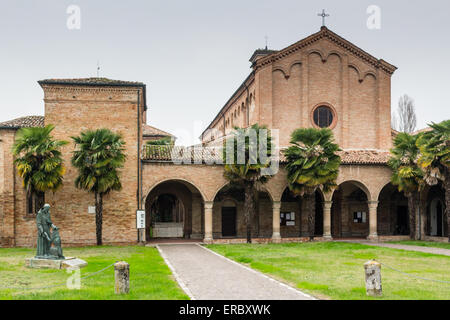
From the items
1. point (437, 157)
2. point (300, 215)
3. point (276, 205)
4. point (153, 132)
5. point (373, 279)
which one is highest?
point (153, 132)

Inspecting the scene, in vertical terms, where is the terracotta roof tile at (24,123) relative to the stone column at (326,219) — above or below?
above

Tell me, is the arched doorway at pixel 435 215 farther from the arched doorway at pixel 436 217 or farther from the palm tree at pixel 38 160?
the palm tree at pixel 38 160

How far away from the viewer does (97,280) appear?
512 inches

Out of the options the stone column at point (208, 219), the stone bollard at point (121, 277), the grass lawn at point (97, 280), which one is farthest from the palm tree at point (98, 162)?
the stone bollard at point (121, 277)

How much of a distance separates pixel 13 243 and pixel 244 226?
13.5 meters

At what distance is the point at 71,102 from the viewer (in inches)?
998

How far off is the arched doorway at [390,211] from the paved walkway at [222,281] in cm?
1596

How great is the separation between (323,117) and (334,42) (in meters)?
5.10

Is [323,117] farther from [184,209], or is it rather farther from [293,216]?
[184,209]

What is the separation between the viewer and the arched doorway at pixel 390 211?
31.8 meters

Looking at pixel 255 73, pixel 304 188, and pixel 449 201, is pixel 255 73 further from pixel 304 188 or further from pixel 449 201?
pixel 449 201

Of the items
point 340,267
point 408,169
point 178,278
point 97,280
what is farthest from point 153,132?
point 97,280

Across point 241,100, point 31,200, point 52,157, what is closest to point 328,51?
point 241,100

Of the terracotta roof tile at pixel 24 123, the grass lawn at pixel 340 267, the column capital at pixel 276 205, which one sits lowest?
the grass lawn at pixel 340 267
